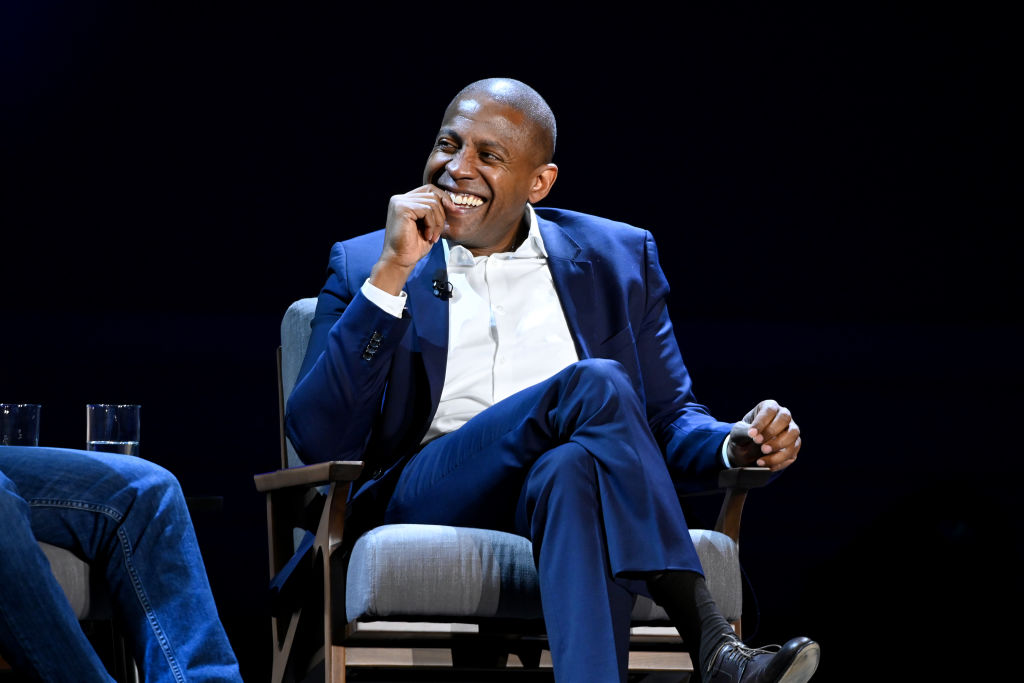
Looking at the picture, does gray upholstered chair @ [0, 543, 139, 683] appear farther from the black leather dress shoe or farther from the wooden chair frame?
the black leather dress shoe

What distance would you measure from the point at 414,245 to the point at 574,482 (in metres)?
0.62

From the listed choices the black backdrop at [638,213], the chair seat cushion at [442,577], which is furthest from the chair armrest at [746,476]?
the black backdrop at [638,213]

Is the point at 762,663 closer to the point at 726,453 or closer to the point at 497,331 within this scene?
the point at 726,453

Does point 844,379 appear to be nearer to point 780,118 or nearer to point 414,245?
point 780,118

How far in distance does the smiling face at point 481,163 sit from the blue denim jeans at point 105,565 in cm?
84

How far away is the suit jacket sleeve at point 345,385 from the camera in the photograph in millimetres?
2281

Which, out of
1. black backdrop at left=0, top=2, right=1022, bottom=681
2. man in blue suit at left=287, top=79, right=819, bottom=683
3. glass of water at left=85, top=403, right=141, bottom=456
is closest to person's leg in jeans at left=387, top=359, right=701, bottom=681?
man in blue suit at left=287, top=79, right=819, bottom=683

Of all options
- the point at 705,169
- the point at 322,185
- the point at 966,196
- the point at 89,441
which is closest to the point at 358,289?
the point at 89,441

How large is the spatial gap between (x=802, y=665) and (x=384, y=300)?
0.99 m

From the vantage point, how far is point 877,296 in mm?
4156

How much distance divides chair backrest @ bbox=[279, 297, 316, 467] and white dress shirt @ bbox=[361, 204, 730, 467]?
0.34 metres

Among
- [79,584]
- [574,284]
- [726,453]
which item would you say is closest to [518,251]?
[574,284]

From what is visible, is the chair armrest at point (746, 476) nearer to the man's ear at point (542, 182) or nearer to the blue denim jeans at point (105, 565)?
the man's ear at point (542, 182)

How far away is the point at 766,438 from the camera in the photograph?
2221mm
